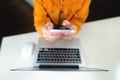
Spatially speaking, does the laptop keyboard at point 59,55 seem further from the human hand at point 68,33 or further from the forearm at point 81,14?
the forearm at point 81,14

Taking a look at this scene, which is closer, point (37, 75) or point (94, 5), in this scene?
point (37, 75)

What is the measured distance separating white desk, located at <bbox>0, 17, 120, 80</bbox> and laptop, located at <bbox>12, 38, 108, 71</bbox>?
21 mm

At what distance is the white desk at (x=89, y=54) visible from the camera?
770 mm

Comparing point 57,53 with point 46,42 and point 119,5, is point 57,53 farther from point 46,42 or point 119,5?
point 119,5

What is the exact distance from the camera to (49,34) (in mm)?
839

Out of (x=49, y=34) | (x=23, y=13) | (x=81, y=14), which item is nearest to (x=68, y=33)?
(x=49, y=34)

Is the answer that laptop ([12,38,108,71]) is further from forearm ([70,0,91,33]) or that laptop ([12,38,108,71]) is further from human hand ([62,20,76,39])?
forearm ([70,0,91,33])

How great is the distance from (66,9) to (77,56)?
12.3 inches

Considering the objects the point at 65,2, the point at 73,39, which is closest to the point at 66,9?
the point at 65,2

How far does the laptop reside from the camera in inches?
30.3

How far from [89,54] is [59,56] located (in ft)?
0.43

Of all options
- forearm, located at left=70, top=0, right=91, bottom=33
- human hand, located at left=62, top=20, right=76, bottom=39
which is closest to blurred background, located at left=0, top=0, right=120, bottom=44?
forearm, located at left=70, top=0, right=91, bottom=33

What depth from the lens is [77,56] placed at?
0.80m

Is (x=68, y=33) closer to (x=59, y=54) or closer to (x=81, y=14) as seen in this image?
(x=59, y=54)
